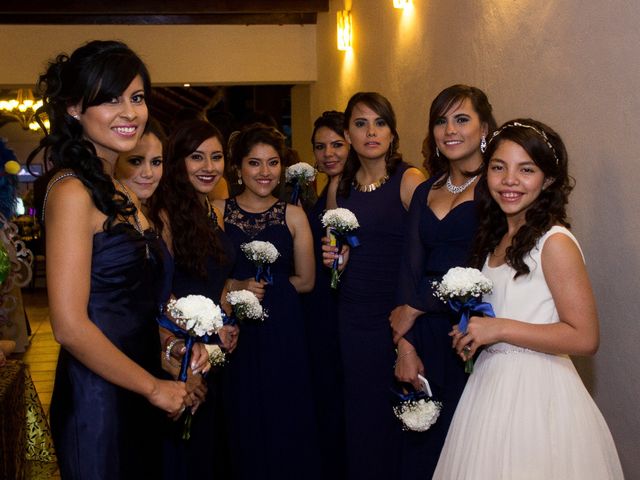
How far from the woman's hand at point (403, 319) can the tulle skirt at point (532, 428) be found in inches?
29.0

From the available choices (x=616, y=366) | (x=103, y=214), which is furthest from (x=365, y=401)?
(x=103, y=214)

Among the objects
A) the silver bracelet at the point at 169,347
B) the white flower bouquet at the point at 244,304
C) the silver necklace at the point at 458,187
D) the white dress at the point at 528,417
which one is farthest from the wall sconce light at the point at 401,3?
the silver bracelet at the point at 169,347

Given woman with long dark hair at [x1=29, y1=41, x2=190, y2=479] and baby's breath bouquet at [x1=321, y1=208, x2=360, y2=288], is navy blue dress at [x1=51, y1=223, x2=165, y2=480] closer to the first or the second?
woman with long dark hair at [x1=29, y1=41, x2=190, y2=479]

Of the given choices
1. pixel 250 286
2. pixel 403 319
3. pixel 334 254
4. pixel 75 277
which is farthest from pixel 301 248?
pixel 75 277

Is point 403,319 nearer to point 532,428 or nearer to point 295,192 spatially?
point 532,428

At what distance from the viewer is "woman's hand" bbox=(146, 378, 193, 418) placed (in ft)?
7.26

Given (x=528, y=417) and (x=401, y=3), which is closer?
(x=528, y=417)

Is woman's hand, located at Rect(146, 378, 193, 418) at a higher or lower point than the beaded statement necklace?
lower

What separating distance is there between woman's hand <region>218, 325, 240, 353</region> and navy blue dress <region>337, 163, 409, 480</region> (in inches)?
23.5

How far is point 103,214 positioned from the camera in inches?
83.4

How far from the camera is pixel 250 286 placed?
3.86m

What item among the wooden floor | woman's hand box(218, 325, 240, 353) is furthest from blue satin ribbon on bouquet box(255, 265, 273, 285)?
the wooden floor
